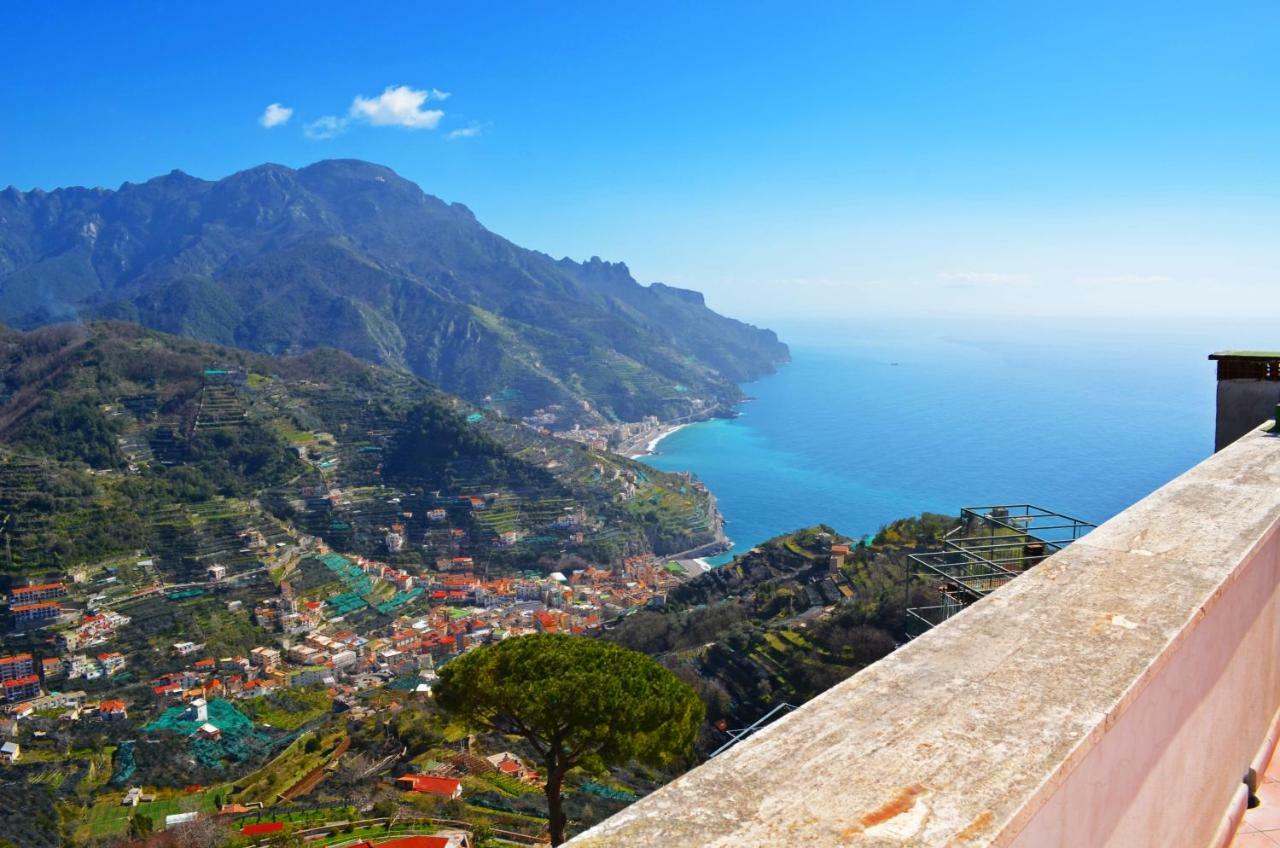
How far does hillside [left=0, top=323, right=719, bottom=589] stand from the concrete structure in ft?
104

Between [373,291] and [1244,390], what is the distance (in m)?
109

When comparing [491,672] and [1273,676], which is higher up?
[1273,676]

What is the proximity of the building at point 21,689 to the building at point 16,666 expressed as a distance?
53 cm

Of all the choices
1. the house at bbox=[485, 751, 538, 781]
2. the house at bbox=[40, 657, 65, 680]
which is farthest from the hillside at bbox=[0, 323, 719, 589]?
the house at bbox=[485, 751, 538, 781]

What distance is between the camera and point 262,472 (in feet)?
132

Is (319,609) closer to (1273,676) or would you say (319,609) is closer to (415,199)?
(1273,676)

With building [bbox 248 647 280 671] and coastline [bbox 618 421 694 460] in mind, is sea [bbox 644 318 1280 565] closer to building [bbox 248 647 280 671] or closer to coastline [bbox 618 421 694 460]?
coastline [bbox 618 421 694 460]

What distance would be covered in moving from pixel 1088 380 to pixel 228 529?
285ft

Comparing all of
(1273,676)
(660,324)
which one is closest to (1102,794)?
(1273,676)

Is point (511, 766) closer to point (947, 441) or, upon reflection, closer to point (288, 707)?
point (288, 707)

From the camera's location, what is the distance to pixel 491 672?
586 cm

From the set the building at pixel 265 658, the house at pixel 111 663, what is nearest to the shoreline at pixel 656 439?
the building at pixel 265 658

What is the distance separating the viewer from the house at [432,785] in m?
8.88

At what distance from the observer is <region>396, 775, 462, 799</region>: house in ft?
29.1
